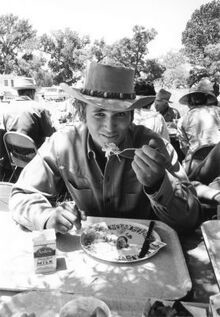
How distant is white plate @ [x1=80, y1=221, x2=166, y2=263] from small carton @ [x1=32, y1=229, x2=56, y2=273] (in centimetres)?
20

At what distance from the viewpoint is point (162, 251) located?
1.57 metres

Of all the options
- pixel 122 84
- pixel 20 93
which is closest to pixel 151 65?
pixel 20 93

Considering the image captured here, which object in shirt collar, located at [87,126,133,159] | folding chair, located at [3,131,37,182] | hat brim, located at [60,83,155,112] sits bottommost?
folding chair, located at [3,131,37,182]

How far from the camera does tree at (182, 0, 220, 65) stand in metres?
64.1

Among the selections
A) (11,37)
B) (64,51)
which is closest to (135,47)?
(64,51)

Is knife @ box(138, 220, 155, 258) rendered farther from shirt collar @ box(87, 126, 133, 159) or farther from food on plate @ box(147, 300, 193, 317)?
shirt collar @ box(87, 126, 133, 159)

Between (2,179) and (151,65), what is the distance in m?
57.7

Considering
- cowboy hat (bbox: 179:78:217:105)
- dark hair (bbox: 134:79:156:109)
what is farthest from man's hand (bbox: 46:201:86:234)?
cowboy hat (bbox: 179:78:217:105)

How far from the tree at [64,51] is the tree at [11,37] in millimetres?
4916

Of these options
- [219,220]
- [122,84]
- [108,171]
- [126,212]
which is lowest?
[126,212]

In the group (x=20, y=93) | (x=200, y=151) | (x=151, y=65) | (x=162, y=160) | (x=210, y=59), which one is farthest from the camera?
(x=151, y=65)

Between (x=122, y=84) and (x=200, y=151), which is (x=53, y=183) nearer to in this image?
(x=122, y=84)

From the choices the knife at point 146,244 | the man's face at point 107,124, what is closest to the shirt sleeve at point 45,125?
the man's face at point 107,124

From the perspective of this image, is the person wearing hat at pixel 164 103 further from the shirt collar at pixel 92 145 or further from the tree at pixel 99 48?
the tree at pixel 99 48
